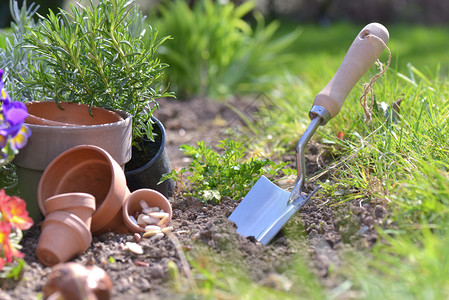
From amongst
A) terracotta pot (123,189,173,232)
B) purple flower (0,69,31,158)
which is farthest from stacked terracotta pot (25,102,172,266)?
purple flower (0,69,31,158)

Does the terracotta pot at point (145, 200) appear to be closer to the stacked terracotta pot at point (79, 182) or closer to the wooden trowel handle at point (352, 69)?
the stacked terracotta pot at point (79, 182)

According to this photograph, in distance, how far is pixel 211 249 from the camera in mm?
1727

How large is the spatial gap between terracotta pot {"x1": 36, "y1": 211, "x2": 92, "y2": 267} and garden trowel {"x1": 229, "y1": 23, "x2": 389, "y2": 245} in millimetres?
545

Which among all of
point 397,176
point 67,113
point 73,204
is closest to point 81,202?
point 73,204

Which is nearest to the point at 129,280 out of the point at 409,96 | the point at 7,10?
the point at 409,96

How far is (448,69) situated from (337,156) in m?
2.49

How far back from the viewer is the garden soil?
5.04 feet

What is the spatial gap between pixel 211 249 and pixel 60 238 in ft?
1.49

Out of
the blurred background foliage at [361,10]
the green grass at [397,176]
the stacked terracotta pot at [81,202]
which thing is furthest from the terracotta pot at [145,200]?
the blurred background foliage at [361,10]

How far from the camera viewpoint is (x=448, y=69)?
14.8 ft

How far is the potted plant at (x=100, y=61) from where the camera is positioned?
6.50ft

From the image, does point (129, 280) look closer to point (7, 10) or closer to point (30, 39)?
point (30, 39)

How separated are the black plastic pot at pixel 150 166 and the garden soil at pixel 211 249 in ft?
0.35

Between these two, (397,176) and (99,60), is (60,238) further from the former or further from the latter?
(397,176)
